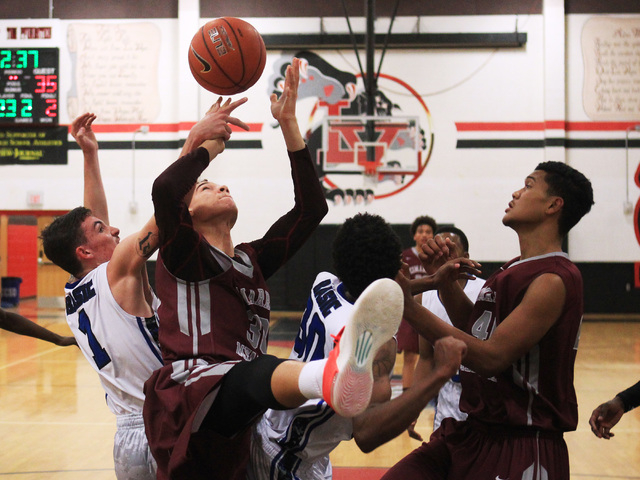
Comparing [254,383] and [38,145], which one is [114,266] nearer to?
[254,383]

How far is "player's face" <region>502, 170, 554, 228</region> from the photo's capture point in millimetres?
2451

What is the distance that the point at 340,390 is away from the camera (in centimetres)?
168

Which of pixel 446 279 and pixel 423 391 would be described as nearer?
pixel 423 391

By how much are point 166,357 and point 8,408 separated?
15.5 feet

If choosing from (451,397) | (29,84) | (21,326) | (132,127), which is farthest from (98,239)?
(29,84)

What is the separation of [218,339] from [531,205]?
1.26 m

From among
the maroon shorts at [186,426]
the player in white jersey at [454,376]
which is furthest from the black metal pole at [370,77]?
the maroon shorts at [186,426]

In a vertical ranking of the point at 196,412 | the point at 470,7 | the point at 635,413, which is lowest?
the point at 635,413

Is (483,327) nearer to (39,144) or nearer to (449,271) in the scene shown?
(449,271)

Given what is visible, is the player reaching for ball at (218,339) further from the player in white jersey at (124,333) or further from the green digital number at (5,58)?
the green digital number at (5,58)

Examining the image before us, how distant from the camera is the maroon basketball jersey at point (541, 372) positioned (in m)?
2.26

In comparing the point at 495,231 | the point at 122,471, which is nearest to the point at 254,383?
the point at 122,471

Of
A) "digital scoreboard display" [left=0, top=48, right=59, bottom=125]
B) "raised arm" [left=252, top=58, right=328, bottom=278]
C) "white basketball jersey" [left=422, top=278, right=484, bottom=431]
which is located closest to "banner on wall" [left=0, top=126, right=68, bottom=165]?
"digital scoreboard display" [left=0, top=48, right=59, bottom=125]

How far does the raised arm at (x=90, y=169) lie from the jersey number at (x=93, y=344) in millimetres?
795
